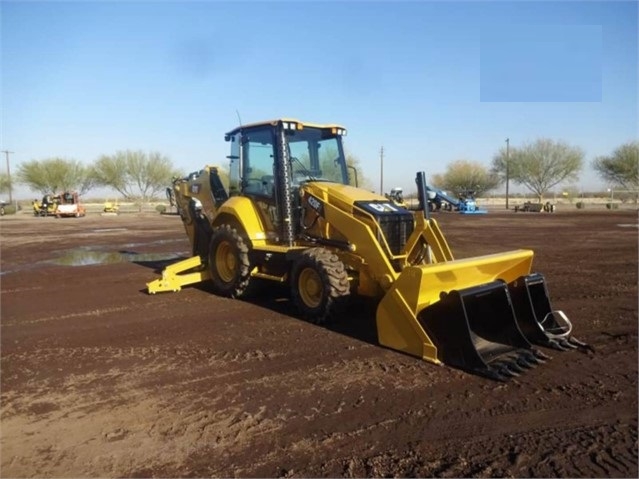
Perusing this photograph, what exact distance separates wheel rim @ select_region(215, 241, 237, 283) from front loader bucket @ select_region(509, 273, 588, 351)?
457cm

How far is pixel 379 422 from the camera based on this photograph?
3904 mm

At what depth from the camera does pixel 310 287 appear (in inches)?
266

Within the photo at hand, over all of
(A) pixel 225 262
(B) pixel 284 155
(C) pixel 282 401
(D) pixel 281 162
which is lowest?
(C) pixel 282 401

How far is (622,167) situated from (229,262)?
68.6m

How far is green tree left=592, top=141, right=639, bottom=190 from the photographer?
62.5m

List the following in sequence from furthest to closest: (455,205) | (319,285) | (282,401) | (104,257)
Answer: (455,205), (104,257), (319,285), (282,401)

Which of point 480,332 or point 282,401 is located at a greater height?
point 480,332

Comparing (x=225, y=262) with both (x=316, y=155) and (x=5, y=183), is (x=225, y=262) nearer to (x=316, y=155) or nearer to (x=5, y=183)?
(x=316, y=155)

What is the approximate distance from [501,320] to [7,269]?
39.6 ft

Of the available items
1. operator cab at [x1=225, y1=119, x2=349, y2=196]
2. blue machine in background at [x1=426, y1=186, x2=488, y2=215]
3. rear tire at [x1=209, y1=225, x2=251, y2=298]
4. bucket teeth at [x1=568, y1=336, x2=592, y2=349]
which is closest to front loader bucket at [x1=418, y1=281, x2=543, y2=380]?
bucket teeth at [x1=568, y1=336, x2=592, y2=349]

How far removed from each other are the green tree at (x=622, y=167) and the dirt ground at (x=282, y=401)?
65.6 metres

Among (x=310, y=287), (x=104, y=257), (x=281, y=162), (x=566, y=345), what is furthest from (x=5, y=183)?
(x=566, y=345)

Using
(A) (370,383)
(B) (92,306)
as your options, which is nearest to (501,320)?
(A) (370,383)

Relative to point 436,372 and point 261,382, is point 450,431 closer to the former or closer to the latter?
point 436,372
